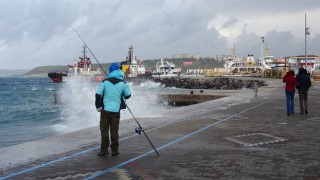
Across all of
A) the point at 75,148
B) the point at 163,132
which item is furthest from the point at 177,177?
the point at 163,132

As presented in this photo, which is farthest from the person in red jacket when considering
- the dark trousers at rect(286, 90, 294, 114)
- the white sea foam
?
the white sea foam

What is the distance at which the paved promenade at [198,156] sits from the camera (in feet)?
23.4

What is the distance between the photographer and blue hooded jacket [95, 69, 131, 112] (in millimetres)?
8758

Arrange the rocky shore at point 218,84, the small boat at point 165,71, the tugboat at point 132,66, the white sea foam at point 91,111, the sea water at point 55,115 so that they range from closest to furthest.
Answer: the sea water at point 55,115
the white sea foam at point 91,111
the rocky shore at point 218,84
the tugboat at point 132,66
the small boat at point 165,71

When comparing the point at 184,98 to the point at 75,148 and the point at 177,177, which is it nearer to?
the point at 75,148

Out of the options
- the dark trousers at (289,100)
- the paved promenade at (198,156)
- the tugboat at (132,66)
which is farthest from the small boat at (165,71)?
the paved promenade at (198,156)

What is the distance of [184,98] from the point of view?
3353 cm

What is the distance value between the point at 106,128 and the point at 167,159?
55.7 inches

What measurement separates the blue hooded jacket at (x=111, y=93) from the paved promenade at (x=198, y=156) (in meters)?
1.00

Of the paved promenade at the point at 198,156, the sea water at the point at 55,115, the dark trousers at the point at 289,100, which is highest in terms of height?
the dark trousers at the point at 289,100

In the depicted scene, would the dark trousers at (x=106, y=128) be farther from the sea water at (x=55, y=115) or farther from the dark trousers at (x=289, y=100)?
the dark trousers at (x=289, y=100)

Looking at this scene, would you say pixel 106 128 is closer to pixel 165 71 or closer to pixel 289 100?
pixel 289 100

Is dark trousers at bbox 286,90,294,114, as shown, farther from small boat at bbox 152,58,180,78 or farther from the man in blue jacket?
small boat at bbox 152,58,180,78

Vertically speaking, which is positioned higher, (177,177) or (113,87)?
(113,87)
